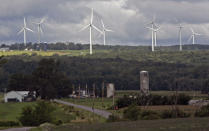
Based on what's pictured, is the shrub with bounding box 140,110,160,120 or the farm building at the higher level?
the shrub with bounding box 140,110,160,120

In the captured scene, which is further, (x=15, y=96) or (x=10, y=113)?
(x=15, y=96)

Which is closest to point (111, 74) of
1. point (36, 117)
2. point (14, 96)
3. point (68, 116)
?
point (14, 96)

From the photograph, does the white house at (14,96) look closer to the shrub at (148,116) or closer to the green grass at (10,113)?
the green grass at (10,113)

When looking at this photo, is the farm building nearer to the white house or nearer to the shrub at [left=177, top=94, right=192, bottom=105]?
the white house

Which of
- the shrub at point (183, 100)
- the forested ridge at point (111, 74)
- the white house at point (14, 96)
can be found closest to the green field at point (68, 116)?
the shrub at point (183, 100)

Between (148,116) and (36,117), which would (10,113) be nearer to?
(36,117)

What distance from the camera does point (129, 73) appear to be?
6575 inches

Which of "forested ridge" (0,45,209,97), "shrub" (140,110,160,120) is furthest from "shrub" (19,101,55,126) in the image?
Answer: "forested ridge" (0,45,209,97)

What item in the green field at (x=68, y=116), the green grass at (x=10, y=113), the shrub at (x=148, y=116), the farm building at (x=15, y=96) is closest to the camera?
the shrub at (x=148, y=116)

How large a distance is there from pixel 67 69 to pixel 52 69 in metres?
50.1

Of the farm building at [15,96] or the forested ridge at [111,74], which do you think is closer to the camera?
the farm building at [15,96]

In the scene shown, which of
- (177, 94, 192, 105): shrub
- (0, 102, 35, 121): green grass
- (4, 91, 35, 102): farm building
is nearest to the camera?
(0, 102, 35, 121): green grass

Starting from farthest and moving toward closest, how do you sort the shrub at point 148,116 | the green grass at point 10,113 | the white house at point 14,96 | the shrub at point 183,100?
1. the white house at point 14,96
2. the shrub at point 183,100
3. the green grass at point 10,113
4. the shrub at point 148,116

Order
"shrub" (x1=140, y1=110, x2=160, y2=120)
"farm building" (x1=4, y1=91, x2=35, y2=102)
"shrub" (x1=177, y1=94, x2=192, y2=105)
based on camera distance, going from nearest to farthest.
A: "shrub" (x1=140, y1=110, x2=160, y2=120) < "shrub" (x1=177, y1=94, x2=192, y2=105) < "farm building" (x1=4, y1=91, x2=35, y2=102)
